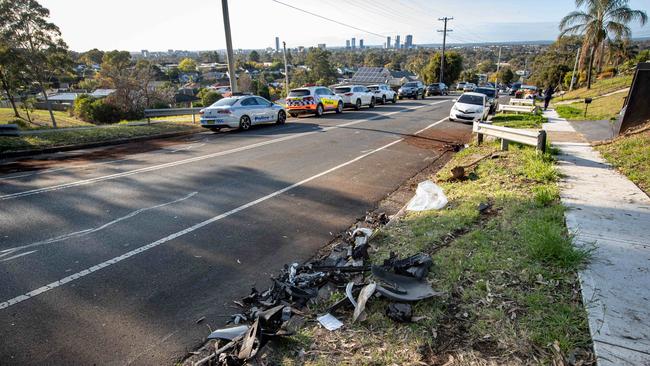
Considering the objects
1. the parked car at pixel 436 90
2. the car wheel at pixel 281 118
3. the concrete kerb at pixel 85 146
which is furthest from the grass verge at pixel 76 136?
the parked car at pixel 436 90

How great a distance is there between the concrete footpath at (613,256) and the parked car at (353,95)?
18398mm

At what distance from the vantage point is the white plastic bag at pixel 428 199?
19.4 feet

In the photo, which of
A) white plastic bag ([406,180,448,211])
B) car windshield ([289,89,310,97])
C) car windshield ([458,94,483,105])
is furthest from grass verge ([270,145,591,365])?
car windshield ([289,89,310,97])

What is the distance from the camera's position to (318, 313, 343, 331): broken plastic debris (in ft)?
10.5

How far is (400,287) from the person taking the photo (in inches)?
138

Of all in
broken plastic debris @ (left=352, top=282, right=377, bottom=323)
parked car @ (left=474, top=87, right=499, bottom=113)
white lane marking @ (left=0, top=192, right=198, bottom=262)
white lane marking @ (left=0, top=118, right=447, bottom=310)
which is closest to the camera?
broken plastic debris @ (left=352, top=282, right=377, bottom=323)

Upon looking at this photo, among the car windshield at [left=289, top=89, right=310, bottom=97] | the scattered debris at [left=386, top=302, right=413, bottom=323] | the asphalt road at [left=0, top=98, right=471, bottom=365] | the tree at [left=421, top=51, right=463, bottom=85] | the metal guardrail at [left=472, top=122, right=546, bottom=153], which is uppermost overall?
the tree at [left=421, top=51, right=463, bottom=85]

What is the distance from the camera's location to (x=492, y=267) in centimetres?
375

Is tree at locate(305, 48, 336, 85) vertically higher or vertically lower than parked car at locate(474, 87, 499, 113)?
higher

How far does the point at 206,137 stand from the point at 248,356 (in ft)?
41.1

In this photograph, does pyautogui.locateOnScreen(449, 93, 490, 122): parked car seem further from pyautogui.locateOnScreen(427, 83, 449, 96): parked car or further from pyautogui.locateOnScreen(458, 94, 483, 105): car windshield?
pyautogui.locateOnScreen(427, 83, 449, 96): parked car

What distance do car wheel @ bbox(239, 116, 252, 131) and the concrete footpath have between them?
39.6 ft

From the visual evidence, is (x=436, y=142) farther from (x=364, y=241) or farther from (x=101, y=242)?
(x=101, y=242)

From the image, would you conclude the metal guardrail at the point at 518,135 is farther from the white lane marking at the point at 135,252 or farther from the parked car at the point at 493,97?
the parked car at the point at 493,97
